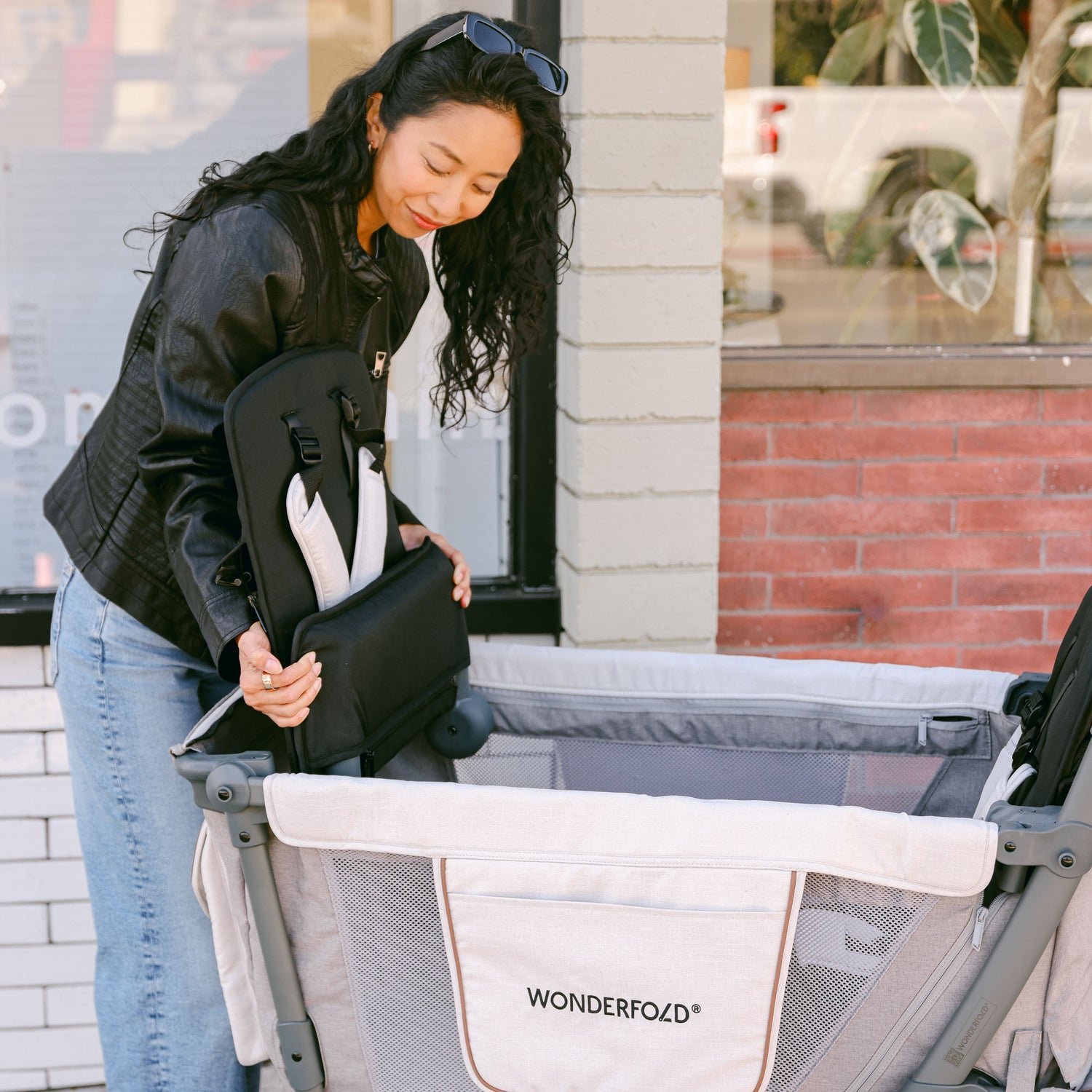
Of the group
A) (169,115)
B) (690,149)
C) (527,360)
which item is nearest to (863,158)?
(690,149)


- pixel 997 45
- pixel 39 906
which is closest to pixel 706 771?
pixel 39 906

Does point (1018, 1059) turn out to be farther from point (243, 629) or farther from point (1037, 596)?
point (1037, 596)

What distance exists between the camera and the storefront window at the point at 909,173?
3197mm

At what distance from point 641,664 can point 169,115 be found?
1654 millimetres

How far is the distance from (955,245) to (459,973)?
2421 millimetres

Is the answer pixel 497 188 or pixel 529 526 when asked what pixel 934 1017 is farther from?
pixel 529 526

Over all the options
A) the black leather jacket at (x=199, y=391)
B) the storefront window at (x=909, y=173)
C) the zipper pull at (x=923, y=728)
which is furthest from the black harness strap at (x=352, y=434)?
the storefront window at (x=909, y=173)

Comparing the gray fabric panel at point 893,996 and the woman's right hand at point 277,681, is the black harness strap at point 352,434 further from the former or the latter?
the gray fabric panel at point 893,996

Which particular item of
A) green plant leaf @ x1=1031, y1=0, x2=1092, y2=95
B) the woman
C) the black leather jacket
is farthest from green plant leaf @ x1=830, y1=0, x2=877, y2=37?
the black leather jacket

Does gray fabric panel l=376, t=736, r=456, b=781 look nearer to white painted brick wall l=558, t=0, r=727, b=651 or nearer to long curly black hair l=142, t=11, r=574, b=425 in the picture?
long curly black hair l=142, t=11, r=574, b=425

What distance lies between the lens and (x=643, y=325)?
109 inches

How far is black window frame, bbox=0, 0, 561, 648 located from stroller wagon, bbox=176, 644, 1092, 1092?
127 centimetres

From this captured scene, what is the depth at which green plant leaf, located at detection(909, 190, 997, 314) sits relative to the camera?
10.8 ft

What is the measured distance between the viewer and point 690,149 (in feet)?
8.96
